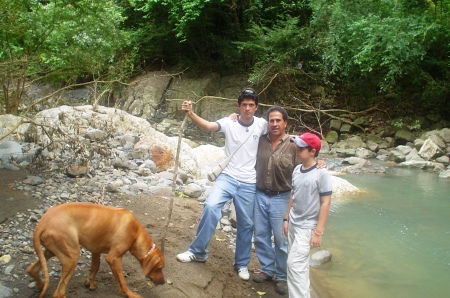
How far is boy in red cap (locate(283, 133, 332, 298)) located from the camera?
12.0 feet

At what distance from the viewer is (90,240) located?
11.1ft

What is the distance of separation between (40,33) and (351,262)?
8101 mm

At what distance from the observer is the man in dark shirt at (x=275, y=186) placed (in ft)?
13.9

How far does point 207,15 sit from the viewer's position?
20.2 m

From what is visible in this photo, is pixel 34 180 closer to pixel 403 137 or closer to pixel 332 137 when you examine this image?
pixel 332 137

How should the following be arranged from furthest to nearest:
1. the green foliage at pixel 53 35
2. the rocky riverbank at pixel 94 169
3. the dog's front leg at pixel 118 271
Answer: the green foliage at pixel 53 35, the rocky riverbank at pixel 94 169, the dog's front leg at pixel 118 271

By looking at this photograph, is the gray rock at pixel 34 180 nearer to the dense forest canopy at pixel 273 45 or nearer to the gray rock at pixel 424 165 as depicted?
the dense forest canopy at pixel 273 45

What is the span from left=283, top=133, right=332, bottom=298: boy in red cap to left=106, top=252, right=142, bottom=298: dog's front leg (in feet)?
4.50

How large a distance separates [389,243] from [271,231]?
3.36 m

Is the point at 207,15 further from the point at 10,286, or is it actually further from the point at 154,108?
the point at 10,286

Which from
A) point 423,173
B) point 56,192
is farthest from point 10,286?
point 423,173

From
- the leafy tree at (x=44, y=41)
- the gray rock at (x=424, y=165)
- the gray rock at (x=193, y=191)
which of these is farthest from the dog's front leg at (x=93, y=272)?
the gray rock at (x=424, y=165)

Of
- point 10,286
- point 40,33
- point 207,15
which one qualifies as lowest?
point 10,286

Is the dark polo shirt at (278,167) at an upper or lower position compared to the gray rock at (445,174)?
upper
